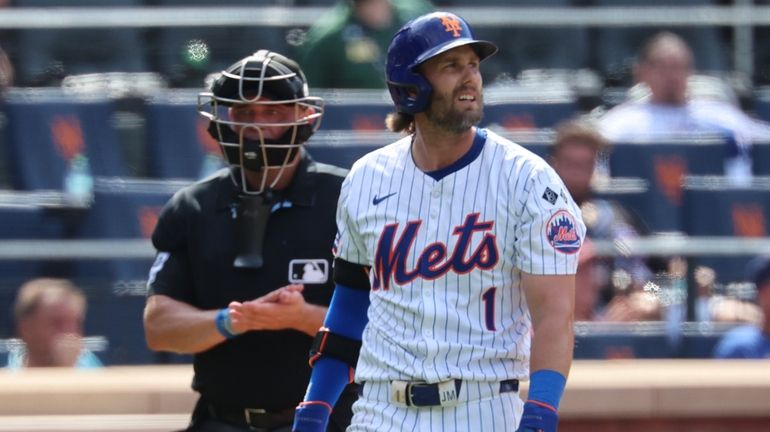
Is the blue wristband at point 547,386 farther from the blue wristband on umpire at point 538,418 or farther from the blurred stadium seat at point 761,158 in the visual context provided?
the blurred stadium seat at point 761,158

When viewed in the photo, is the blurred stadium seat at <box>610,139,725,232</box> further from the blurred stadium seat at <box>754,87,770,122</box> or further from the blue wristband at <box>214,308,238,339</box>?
the blue wristband at <box>214,308,238,339</box>

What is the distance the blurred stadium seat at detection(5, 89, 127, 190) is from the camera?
21.8 ft

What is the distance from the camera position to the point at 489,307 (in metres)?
3.33

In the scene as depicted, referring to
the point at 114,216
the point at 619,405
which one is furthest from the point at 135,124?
the point at 619,405

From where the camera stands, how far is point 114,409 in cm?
448

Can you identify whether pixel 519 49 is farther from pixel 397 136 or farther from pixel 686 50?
pixel 397 136

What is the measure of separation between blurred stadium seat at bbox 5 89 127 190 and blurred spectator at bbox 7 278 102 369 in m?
0.76

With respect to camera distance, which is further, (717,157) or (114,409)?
(717,157)

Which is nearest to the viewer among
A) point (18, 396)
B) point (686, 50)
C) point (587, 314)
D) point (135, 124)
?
point (18, 396)

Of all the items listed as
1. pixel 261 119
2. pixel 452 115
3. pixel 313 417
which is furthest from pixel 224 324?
pixel 452 115

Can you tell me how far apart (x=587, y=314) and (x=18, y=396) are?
2612 millimetres

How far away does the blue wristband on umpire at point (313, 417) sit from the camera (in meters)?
3.61

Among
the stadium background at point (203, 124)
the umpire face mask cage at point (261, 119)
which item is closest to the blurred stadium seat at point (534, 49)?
the stadium background at point (203, 124)

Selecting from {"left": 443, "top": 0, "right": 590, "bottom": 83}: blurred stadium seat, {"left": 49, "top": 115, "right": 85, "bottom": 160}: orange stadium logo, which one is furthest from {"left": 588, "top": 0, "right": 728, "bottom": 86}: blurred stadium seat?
{"left": 49, "top": 115, "right": 85, "bottom": 160}: orange stadium logo
